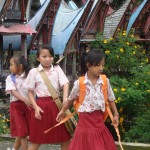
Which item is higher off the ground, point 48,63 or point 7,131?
point 48,63

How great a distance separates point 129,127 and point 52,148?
170cm

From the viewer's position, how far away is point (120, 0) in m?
27.2

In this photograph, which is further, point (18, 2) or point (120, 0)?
point (120, 0)

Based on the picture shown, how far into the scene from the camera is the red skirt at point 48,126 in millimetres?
5371


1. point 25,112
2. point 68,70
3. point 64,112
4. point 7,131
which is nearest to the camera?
point 64,112

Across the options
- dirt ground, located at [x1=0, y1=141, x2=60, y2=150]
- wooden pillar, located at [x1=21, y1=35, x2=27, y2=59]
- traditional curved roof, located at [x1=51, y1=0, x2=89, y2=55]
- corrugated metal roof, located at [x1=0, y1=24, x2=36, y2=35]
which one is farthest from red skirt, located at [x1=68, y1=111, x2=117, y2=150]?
traditional curved roof, located at [x1=51, y1=0, x2=89, y2=55]

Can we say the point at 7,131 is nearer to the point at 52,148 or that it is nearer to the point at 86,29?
the point at 52,148

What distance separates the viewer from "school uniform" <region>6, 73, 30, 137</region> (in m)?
5.91

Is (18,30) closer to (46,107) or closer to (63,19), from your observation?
(63,19)

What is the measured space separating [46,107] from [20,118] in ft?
2.53

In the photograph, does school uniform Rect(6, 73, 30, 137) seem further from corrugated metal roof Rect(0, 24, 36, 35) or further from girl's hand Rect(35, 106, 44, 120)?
corrugated metal roof Rect(0, 24, 36, 35)

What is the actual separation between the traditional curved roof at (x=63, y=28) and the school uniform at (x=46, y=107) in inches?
299

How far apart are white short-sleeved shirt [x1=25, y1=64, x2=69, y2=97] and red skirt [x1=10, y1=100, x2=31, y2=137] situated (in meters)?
0.70

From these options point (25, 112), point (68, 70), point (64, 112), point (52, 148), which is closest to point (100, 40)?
point (68, 70)
